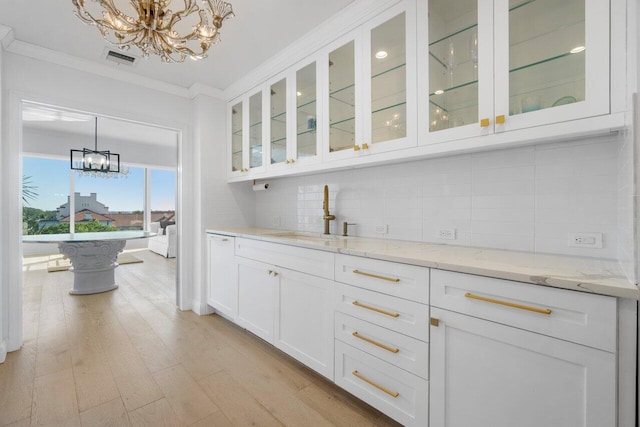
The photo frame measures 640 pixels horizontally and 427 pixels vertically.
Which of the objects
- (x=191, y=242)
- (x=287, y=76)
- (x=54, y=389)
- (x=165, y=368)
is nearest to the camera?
(x=54, y=389)

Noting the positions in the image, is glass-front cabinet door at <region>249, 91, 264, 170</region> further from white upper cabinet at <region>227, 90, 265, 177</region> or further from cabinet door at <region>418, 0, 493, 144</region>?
cabinet door at <region>418, 0, 493, 144</region>

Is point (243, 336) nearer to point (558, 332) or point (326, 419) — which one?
point (326, 419)

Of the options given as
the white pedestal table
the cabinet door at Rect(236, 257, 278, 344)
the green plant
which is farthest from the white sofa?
the cabinet door at Rect(236, 257, 278, 344)

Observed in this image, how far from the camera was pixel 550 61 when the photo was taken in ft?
4.01

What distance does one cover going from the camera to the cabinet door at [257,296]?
7.07ft

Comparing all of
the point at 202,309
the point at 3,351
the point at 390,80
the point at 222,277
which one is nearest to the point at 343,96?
the point at 390,80

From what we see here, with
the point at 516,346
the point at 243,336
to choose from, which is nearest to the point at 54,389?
the point at 243,336

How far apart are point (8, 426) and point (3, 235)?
4.67 feet

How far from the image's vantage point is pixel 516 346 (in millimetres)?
1031

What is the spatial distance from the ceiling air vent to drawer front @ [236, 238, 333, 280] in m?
1.85

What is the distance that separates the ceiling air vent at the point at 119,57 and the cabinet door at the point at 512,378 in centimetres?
306

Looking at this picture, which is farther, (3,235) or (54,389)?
(3,235)

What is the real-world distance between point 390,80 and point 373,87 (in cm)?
12

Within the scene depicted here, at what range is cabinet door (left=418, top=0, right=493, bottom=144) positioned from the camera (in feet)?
4.46
